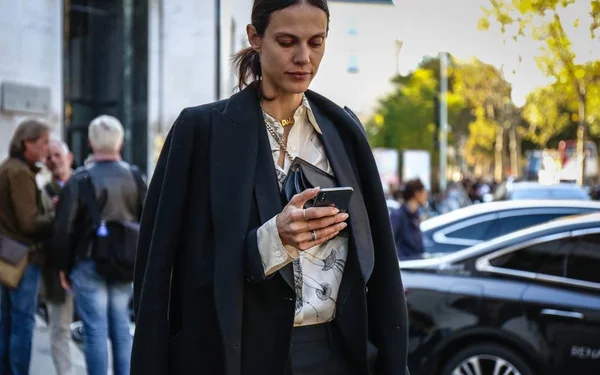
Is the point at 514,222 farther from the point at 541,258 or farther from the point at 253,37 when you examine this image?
the point at 253,37

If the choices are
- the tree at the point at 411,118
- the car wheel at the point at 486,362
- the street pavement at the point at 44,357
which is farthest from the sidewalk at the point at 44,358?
the tree at the point at 411,118

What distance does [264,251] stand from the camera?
7.50 feet

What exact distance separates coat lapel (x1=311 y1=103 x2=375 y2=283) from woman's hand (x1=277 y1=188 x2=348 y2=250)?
21 cm

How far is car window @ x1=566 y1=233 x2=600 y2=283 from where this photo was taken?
6.38m

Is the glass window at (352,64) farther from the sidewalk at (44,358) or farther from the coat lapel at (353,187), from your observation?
the coat lapel at (353,187)

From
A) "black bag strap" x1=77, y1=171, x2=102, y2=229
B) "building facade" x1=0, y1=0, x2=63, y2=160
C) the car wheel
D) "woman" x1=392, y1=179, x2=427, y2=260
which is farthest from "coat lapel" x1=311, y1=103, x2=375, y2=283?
"building facade" x1=0, y1=0, x2=63, y2=160

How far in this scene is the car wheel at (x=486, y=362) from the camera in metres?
6.31

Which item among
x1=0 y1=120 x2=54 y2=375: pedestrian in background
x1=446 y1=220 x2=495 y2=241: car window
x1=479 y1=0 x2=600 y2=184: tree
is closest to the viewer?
x1=479 y1=0 x2=600 y2=184: tree

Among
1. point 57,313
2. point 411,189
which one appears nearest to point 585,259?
point 57,313

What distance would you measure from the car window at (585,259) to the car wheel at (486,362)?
68 centimetres

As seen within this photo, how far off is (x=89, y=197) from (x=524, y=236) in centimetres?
299

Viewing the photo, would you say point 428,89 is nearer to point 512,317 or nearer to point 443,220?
point 443,220

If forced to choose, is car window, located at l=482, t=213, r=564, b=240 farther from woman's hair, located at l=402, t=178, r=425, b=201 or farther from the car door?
the car door

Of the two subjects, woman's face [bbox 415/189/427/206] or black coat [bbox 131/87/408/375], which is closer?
black coat [bbox 131/87/408/375]
